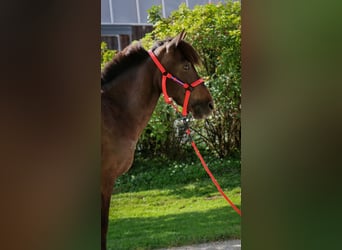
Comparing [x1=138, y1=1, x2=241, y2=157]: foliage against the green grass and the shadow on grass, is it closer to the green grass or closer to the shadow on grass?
the green grass

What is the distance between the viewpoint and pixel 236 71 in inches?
271

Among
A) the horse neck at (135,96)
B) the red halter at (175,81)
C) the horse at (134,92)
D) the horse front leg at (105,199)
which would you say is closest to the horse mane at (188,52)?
the horse at (134,92)

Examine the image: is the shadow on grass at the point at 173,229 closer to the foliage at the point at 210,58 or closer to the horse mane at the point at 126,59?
the foliage at the point at 210,58

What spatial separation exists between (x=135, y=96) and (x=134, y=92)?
0.09ft

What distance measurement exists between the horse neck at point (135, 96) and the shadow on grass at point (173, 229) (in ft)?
5.21

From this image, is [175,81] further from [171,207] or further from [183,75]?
[171,207]

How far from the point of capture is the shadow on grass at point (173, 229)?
5.01 metres

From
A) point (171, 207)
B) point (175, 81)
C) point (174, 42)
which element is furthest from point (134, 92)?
point (171, 207)

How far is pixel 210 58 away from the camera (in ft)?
23.4
